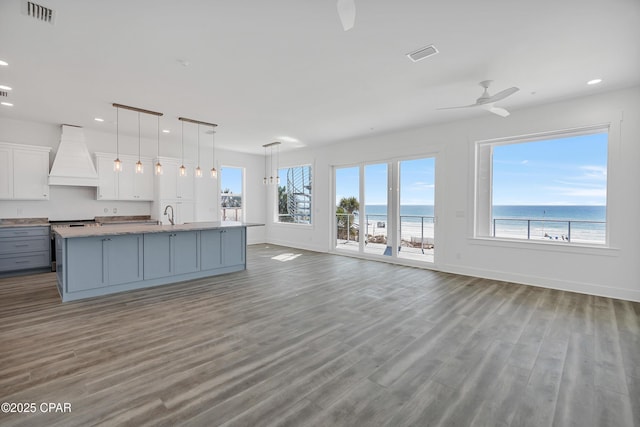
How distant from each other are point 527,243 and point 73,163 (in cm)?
865

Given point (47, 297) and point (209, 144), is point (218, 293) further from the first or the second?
point (209, 144)

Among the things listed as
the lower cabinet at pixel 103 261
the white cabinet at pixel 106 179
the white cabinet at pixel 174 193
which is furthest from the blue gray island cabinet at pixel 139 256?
the white cabinet at pixel 174 193

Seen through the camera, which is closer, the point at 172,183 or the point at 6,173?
the point at 6,173

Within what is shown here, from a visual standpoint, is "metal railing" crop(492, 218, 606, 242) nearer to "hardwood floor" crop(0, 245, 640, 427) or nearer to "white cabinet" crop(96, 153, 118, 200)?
"hardwood floor" crop(0, 245, 640, 427)

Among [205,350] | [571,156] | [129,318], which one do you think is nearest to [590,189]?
[571,156]

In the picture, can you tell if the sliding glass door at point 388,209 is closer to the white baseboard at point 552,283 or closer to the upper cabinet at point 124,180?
the white baseboard at point 552,283

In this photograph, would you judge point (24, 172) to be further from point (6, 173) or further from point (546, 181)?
point (546, 181)

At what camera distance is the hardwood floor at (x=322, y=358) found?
6.03ft

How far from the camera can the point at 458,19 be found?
2518mm

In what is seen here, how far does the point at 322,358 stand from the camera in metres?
2.47

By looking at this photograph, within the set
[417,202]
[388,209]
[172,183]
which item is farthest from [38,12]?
[417,202]

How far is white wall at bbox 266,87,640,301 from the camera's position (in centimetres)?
401

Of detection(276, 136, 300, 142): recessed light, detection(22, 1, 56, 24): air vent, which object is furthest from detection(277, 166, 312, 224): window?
detection(22, 1, 56, 24): air vent

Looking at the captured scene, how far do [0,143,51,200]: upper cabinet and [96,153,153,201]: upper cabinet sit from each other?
86cm
